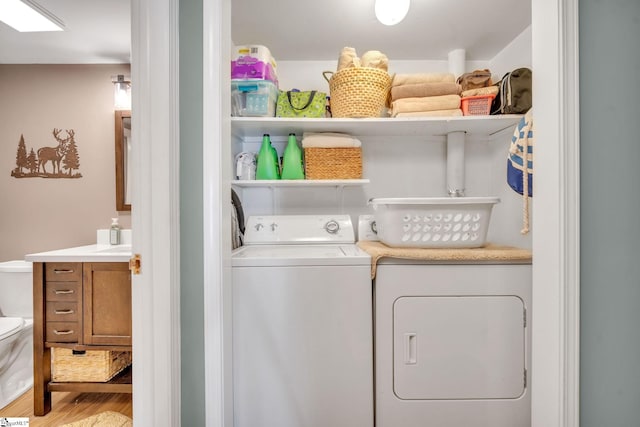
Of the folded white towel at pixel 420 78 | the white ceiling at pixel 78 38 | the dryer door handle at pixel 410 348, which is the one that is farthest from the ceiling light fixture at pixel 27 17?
the dryer door handle at pixel 410 348

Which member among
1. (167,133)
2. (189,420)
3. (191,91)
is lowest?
(189,420)

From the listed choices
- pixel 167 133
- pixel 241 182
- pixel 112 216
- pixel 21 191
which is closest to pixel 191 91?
pixel 167 133

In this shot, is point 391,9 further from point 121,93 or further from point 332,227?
point 121,93

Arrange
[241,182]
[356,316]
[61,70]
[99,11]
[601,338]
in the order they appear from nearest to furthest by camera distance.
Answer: [601,338], [356,316], [99,11], [241,182], [61,70]

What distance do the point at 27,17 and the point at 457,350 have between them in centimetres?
286

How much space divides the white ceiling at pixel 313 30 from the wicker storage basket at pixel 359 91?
32 cm

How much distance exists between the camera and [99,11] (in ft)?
5.75

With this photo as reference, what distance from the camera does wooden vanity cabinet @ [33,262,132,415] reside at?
Result: 5.67 feet

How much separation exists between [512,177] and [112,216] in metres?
2.62

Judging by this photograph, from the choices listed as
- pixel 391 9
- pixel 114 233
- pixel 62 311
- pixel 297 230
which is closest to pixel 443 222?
pixel 297 230

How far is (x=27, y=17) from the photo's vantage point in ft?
5.83

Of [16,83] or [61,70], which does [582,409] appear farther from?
[16,83]

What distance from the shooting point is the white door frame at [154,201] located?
38.0 inches

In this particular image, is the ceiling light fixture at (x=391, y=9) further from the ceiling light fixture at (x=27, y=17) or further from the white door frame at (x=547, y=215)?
the ceiling light fixture at (x=27, y=17)
